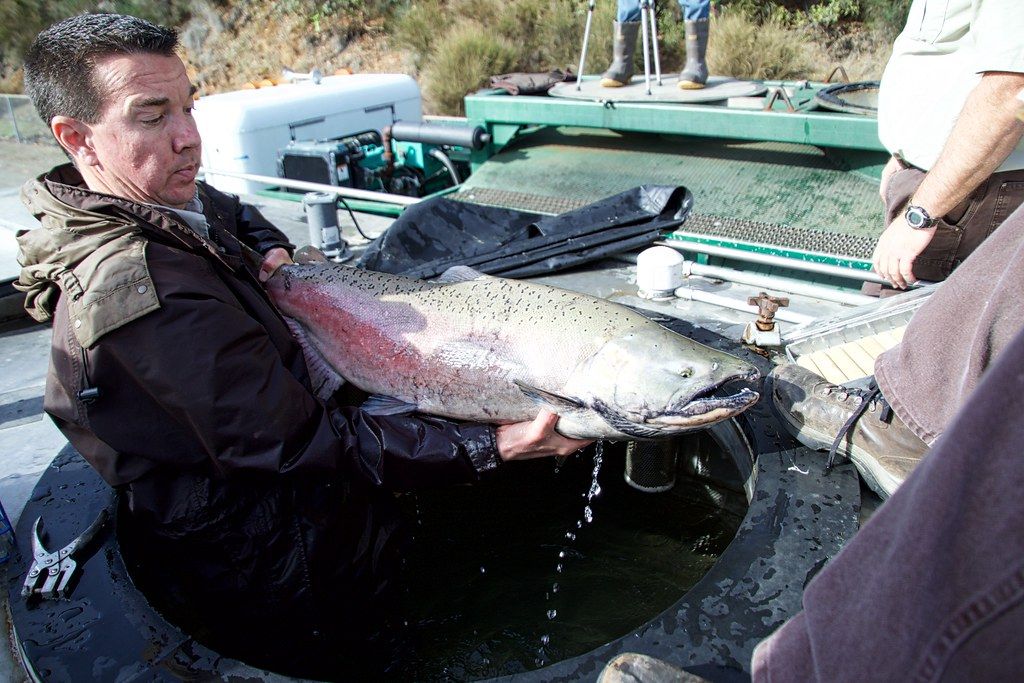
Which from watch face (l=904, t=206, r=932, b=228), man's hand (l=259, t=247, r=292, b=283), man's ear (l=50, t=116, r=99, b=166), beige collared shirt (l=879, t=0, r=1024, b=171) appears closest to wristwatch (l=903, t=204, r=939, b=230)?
watch face (l=904, t=206, r=932, b=228)

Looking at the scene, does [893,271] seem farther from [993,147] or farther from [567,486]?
[567,486]

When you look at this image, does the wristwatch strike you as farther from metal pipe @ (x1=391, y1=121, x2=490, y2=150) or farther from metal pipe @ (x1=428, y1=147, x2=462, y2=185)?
metal pipe @ (x1=428, y1=147, x2=462, y2=185)

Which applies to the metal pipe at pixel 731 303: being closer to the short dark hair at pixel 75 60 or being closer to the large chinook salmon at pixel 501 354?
the large chinook salmon at pixel 501 354

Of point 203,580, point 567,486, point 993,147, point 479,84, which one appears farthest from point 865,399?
point 479,84

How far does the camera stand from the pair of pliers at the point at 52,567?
1966 mm

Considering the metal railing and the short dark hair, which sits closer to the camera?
the short dark hair

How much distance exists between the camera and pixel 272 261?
9.43 ft

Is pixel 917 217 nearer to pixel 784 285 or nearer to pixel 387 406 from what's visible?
pixel 784 285

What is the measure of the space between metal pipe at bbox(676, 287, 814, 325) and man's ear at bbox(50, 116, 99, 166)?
8.83ft

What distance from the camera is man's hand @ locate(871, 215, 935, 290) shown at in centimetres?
254

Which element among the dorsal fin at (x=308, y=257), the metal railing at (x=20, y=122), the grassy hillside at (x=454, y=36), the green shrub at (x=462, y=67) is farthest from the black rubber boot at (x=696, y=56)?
the metal railing at (x=20, y=122)

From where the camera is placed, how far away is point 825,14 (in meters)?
15.3

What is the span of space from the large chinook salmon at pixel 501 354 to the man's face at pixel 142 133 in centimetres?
61

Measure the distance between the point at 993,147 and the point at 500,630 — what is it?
2364 mm
